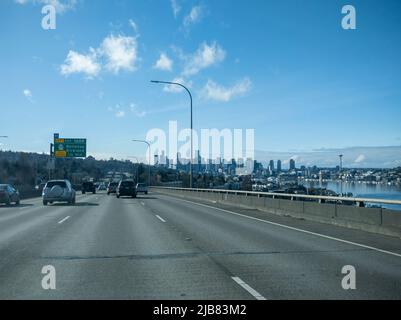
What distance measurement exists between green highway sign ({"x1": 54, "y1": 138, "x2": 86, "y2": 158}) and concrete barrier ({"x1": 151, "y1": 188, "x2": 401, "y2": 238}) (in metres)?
38.4

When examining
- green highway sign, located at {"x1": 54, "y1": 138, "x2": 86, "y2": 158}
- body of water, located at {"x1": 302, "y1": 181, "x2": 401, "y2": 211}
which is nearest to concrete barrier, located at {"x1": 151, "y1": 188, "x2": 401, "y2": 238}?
body of water, located at {"x1": 302, "y1": 181, "x2": 401, "y2": 211}

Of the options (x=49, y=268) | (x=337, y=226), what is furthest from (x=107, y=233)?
(x=337, y=226)

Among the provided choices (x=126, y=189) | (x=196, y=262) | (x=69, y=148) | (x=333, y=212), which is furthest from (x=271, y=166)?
(x=196, y=262)

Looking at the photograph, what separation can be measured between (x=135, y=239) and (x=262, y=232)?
15.0 feet

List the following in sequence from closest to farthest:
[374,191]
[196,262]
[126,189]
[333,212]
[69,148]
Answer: [196,262], [374,191], [333,212], [126,189], [69,148]

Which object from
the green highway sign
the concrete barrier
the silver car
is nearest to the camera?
the concrete barrier

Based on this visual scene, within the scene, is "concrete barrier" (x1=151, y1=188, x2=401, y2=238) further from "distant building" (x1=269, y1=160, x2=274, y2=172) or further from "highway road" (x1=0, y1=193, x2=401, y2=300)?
"distant building" (x1=269, y1=160, x2=274, y2=172)

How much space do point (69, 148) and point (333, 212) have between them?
5440cm

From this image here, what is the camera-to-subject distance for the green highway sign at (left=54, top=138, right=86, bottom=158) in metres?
69.2

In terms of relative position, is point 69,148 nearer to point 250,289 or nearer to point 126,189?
point 126,189

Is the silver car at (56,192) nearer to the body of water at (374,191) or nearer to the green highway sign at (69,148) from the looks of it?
the body of water at (374,191)

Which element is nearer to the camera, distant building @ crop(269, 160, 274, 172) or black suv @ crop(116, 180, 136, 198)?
black suv @ crop(116, 180, 136, 198)

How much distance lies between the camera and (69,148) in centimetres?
6962
